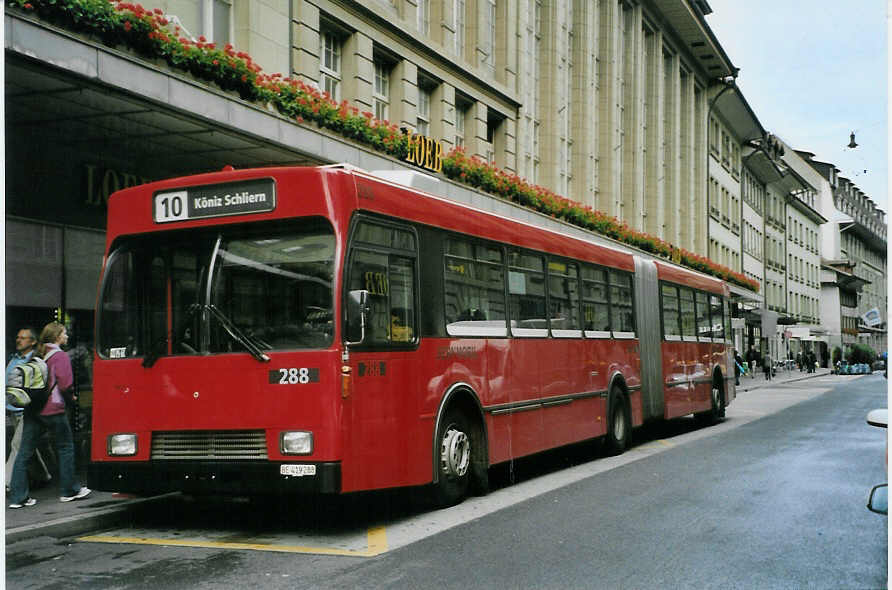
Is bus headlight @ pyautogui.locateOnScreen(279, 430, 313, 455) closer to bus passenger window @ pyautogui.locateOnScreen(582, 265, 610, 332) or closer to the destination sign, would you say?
the destination sign

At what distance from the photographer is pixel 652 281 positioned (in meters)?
17.7

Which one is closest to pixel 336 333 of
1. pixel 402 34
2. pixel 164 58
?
pixel 164 58

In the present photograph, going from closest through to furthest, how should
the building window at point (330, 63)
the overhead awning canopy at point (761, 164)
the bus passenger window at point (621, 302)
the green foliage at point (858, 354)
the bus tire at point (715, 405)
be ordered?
the bus passenger window at point (621, 302), the building window at point (330, 63), the bus tire at point (715, 405), the green foliage at point (858, 354), the overhead awning canopy at point (761, 164)

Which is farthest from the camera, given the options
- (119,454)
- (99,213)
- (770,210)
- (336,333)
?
(770,210)

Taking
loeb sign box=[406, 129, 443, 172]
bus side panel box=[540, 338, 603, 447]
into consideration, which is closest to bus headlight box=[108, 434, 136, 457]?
bus side panel box=[540, 338, 603, 447]

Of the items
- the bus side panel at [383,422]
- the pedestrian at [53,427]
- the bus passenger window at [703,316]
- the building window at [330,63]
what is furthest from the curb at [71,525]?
the bus passenger window at [703,316]

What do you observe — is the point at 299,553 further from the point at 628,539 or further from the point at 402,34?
the point at 402,34

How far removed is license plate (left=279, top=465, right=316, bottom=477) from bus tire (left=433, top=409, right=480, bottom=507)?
173 centimetres

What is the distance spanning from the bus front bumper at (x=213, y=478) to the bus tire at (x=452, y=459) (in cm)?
173

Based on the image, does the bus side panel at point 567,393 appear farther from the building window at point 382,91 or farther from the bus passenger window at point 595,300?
the building window at point 382,91

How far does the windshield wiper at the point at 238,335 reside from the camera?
8375 millimetres

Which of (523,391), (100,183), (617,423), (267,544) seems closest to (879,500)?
(267,544)

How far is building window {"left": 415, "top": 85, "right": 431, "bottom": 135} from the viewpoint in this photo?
79.0ft

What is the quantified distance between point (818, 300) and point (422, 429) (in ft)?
265
